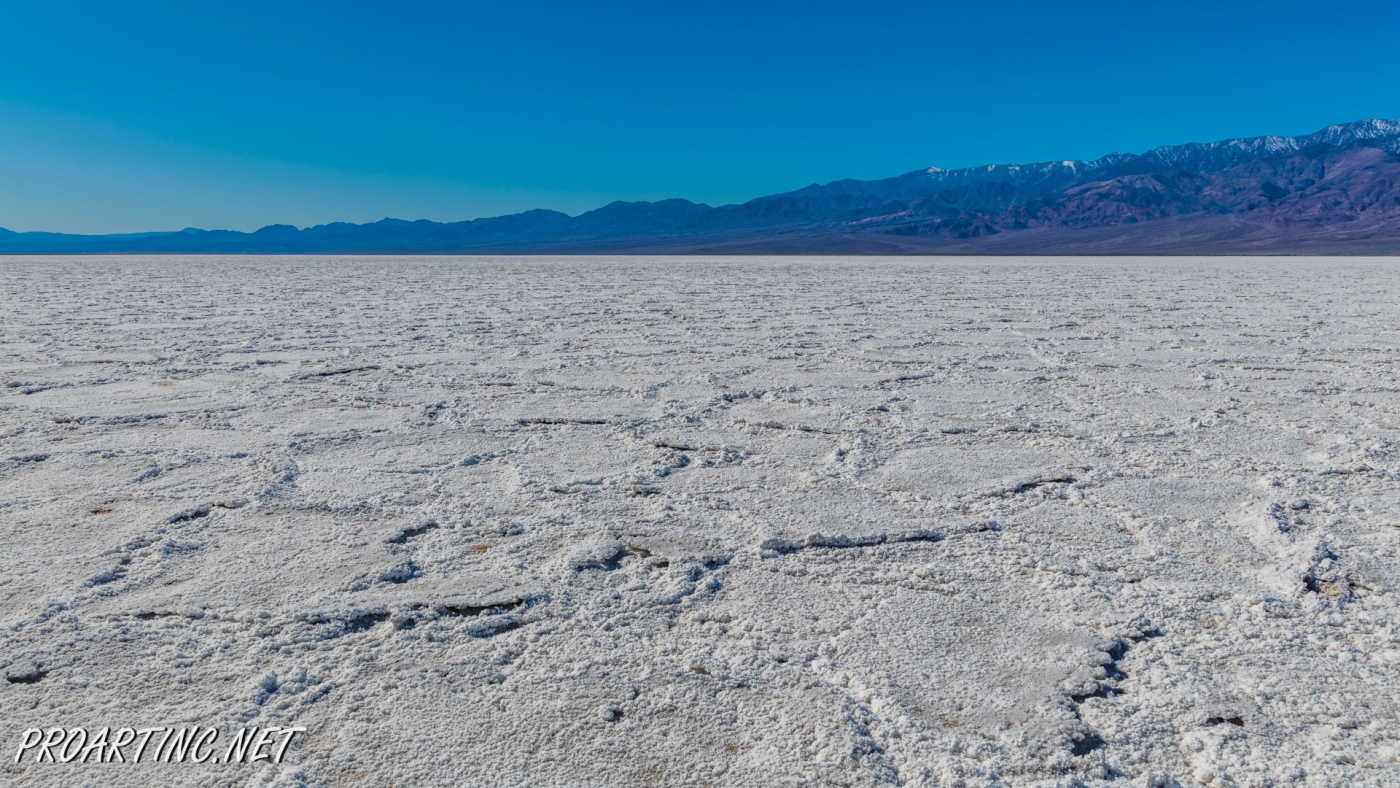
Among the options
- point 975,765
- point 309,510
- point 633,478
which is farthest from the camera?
point 633,478

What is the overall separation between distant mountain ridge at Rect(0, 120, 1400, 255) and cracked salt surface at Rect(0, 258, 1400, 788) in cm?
6514

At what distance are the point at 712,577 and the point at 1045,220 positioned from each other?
110299 millimetres

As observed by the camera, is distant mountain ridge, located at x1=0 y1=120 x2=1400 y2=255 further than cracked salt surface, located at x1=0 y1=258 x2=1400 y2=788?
Yes

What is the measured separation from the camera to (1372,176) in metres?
98.6

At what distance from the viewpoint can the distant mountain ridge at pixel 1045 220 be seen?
255 feet

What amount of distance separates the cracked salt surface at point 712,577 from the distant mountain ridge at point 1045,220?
2565 inches

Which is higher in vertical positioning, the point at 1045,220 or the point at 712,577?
the point at 1045,220

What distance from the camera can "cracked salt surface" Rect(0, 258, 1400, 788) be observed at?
0.99 metres

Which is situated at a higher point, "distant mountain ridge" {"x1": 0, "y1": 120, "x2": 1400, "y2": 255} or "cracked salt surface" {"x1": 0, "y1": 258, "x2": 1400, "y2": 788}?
"distant mountain ridge" {"x1": 0, "y1": 120, "x2": 1400, "y2": 255}

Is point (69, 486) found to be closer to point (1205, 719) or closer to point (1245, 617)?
point (1205, 719)

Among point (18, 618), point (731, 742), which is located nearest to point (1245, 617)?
point (731, 742)

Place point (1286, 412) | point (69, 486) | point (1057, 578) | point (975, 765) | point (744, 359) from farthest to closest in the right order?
point (744, 359), point (1286, 412), point (69, 486), point (1057, 578), point (975, 765)

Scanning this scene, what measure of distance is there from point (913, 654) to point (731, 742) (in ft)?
1.08

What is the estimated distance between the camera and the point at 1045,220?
332 ft
